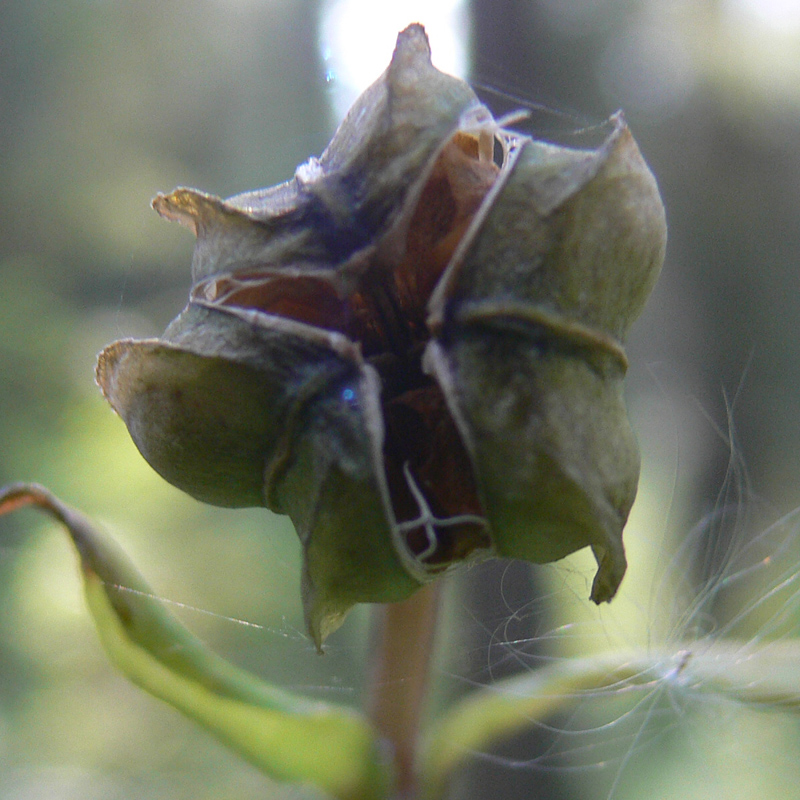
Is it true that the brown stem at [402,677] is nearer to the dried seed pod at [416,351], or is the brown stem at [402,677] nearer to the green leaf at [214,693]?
the green leaf at [214,693]

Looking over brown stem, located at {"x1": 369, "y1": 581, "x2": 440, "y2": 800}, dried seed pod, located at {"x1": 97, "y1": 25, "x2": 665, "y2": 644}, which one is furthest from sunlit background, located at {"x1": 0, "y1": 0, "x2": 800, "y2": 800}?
dried seed pod, located at {"x1": 97, "y1": 25, "x2": 665, "y2": 644}

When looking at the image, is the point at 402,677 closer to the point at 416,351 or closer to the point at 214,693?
the point at 214,693

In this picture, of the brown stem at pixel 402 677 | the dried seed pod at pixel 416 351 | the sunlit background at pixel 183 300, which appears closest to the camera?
the dried seed pod at pixel 416 351

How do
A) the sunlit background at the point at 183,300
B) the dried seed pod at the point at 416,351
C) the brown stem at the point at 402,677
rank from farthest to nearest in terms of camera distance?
the sunlit background at the point at 183,300 < the brown stem at the point at 402,677 < the dried seed pod at the point at 416,351

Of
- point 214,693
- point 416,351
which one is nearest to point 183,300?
point 214,693

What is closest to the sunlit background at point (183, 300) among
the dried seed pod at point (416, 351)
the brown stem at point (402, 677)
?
the brown stem at point (402, 677)

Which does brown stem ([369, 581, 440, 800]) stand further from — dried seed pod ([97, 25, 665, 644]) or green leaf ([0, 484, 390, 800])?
dried seed pod ([97, 25, 665, 644])

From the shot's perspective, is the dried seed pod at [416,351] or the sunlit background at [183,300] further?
the sunlit background at [183,300]
